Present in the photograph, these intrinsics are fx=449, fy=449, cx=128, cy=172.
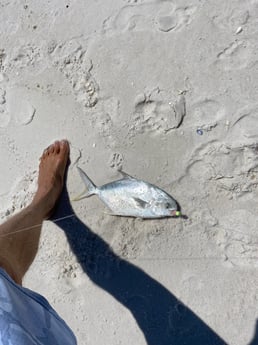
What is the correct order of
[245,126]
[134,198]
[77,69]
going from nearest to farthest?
[245,126], [134,198], [77,69]

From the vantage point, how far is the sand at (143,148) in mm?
2729

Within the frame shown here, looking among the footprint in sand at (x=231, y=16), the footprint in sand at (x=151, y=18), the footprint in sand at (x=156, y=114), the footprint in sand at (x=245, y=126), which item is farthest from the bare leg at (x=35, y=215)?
the footprint in sand at (x=231, y=16)

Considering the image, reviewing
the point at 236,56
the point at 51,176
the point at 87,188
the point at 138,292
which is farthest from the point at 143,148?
the point at 138,292

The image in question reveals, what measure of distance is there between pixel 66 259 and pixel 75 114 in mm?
946

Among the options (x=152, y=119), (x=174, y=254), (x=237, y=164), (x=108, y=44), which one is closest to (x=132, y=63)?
(x=108, y=44)

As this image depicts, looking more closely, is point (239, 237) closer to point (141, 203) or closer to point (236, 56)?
point (141, 203)

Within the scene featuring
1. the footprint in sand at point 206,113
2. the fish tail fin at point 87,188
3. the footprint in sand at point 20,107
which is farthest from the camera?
the footprint in sand at point 20,107

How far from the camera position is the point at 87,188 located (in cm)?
287

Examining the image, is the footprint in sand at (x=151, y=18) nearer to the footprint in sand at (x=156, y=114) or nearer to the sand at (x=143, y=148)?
the sand at (x=143, y=148)

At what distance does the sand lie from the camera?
2729mm

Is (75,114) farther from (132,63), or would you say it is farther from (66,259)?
(66,259)

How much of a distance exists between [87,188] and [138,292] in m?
0.73

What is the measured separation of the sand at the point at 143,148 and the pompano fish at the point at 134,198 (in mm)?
65

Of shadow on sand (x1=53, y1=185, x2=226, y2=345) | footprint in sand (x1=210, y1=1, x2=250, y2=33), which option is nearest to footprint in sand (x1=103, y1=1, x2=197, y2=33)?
footprint in sand (x1=210, y1=1, x2=250, y2=33)
